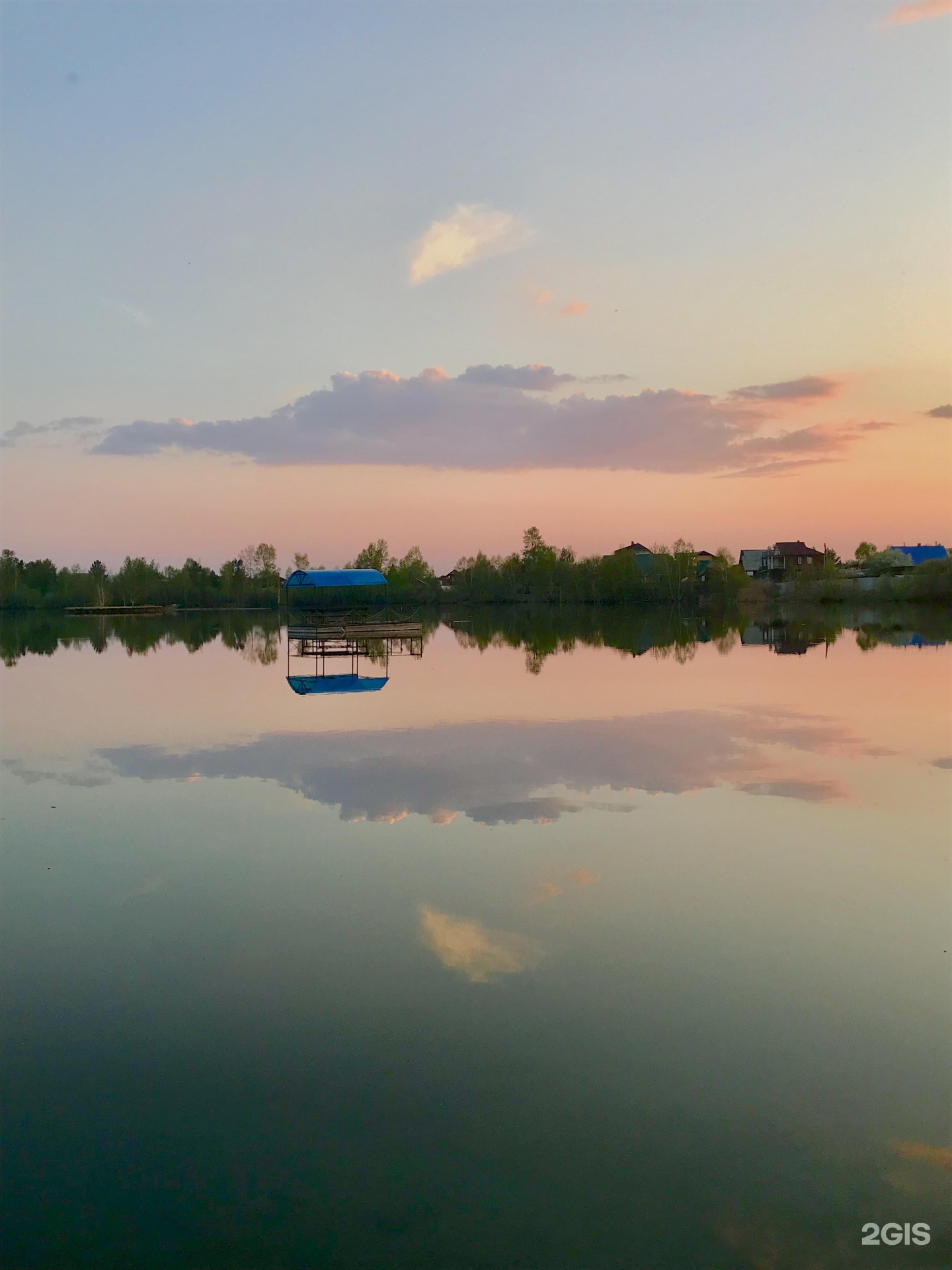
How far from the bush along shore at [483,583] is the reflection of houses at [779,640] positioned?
3435 cm

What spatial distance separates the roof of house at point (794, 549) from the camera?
354ft

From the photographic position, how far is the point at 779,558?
4247 inches

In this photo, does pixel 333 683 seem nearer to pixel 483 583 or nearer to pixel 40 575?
pixel 483 583

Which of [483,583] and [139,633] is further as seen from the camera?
[483,583]

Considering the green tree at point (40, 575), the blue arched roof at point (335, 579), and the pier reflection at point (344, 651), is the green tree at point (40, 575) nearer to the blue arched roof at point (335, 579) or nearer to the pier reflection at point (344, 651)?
the pier reflection at point (344, 651)

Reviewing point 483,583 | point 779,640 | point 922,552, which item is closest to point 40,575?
point 483,583

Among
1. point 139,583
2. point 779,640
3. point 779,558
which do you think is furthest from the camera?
point 779,558

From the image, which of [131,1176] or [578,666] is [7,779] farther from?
[578,666]

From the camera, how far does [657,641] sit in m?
37.3

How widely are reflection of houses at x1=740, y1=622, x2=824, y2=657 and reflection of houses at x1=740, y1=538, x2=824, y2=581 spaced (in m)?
59.7

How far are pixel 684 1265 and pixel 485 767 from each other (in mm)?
9299

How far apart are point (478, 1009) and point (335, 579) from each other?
2783 cm

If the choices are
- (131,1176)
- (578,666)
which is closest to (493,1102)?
(131,1176)

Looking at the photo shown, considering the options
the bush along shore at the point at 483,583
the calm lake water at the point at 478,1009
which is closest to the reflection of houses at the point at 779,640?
the calm lake water at the point at 478,1009
